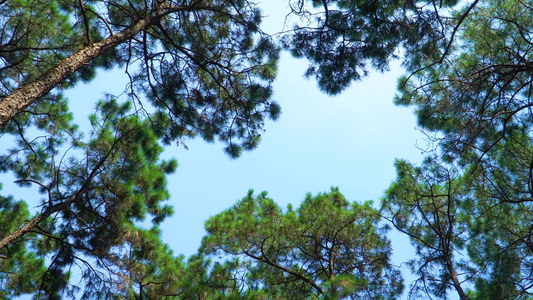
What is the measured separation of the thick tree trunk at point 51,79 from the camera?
3.39 meters

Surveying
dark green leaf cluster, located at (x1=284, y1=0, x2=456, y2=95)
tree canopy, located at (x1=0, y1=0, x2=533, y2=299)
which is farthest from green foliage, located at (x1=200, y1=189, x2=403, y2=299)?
dark green leaf cluster, located at (x1=284, y1=0, x2=456, y2=95)

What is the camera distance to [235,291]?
5688mm

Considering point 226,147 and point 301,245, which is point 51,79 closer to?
point 226,147

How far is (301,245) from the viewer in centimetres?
674

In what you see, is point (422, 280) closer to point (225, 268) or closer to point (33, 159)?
point (225, 268)

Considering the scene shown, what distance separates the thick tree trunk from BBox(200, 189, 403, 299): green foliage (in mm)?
3476

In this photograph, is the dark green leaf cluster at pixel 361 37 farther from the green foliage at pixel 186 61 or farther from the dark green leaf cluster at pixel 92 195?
the dark green leaf cluster at pixel 92 195

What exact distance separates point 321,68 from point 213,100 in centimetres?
176

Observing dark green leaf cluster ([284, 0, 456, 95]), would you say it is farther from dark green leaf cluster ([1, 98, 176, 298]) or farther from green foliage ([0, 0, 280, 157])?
dark green leaf cluster ([1, 98, 176, 298])

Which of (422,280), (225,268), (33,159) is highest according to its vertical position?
(33,159)

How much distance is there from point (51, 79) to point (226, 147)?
2737 mm

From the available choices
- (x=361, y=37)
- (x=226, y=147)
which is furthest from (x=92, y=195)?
(x=361, y=37)

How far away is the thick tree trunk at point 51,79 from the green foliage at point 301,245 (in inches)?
137

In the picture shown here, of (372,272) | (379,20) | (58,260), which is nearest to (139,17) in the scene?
(379,20)
